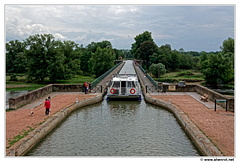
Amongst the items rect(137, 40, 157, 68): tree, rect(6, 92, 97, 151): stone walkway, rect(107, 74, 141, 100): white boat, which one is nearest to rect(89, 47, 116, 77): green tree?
rect(137, 40, 157, 68): tree

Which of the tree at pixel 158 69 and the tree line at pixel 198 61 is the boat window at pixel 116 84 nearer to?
the tree line at pixel 198 61

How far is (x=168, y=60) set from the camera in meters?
83.9

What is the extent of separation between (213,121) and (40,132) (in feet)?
34.9

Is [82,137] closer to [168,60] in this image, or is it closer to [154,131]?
[154,131]

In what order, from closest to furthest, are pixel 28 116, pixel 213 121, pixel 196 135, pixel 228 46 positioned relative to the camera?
pixel 196 135
pixel 213 121
pixel 28 116
pixel 228 46

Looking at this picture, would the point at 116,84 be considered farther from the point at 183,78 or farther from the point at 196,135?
the point at 183,78

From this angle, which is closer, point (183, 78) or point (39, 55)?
point (39, 55)

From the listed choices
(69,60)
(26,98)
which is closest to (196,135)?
(26,98)

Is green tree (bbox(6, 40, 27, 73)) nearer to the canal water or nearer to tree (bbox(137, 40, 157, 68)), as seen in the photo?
tree (bbox(137, 40, 157, 68))

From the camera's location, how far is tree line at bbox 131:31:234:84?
53531 mm

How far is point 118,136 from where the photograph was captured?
15.1m

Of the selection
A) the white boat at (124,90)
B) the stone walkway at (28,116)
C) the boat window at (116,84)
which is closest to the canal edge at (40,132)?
the stone walkway at (28,116)

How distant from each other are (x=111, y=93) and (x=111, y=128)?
32.6 feet

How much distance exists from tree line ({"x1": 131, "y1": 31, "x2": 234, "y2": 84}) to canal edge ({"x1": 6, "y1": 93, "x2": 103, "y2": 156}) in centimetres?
3897
